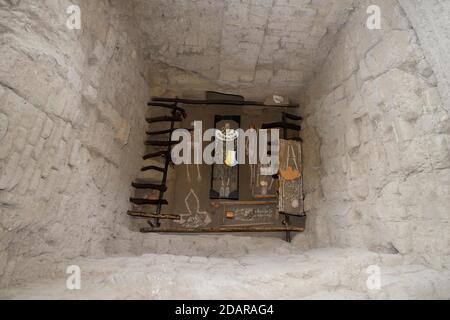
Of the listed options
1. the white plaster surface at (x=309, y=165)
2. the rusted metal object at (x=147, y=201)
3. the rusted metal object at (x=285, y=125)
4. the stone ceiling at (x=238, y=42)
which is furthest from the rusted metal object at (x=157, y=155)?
the rusted metal object at (x=285, y=125)

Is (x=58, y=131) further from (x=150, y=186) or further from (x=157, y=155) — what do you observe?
(x=157, y=155)

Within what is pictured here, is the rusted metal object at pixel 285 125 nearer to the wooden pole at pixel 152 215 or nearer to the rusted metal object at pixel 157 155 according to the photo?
the rusted metal object at pixel 157 155

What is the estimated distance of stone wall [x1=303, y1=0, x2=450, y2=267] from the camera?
155 centimetres

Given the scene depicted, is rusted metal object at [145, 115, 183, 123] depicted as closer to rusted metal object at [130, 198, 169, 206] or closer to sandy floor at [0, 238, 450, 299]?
rusted metal object at [130, 198, 169, 206]

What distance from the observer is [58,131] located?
1.69 meters

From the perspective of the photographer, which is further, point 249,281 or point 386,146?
point 386,146

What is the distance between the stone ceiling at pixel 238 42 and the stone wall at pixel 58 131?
456mm

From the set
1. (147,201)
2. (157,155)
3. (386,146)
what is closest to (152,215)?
(147,201)

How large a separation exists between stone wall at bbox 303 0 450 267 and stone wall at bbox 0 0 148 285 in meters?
2.15

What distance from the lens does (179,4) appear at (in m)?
2.54

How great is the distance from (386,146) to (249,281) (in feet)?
4.40

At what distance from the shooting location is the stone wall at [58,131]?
4.47 feet
